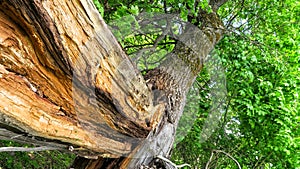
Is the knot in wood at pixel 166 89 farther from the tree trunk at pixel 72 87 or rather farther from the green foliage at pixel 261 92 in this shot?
the green foliage at pixel 261 92

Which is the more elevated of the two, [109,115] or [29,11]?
[29,11]

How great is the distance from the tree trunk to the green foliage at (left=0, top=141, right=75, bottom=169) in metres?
1.93

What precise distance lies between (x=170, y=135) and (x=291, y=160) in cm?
150

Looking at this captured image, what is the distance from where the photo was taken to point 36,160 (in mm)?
3438

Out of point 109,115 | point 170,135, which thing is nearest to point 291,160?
point 170,135

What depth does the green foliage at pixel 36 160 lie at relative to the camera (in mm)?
3355

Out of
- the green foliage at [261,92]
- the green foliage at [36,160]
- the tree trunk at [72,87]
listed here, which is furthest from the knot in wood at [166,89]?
the green foliage at [36,160]

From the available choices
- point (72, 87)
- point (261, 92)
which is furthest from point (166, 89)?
point (261, 92)

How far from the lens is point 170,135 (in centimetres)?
187

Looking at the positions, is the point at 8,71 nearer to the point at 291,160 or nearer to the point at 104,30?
the point at 104,30

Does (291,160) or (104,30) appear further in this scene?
(291,160)

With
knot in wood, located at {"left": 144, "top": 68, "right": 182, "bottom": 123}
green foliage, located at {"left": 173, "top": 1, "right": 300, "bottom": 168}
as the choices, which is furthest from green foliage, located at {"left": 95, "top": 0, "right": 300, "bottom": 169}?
knot in wood, located at {"left": 144, "top": 68, "right": 182, "bottom": 123}

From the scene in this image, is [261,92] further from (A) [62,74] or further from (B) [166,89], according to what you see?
(A) [62,74]

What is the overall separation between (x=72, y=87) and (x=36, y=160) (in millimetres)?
2739
